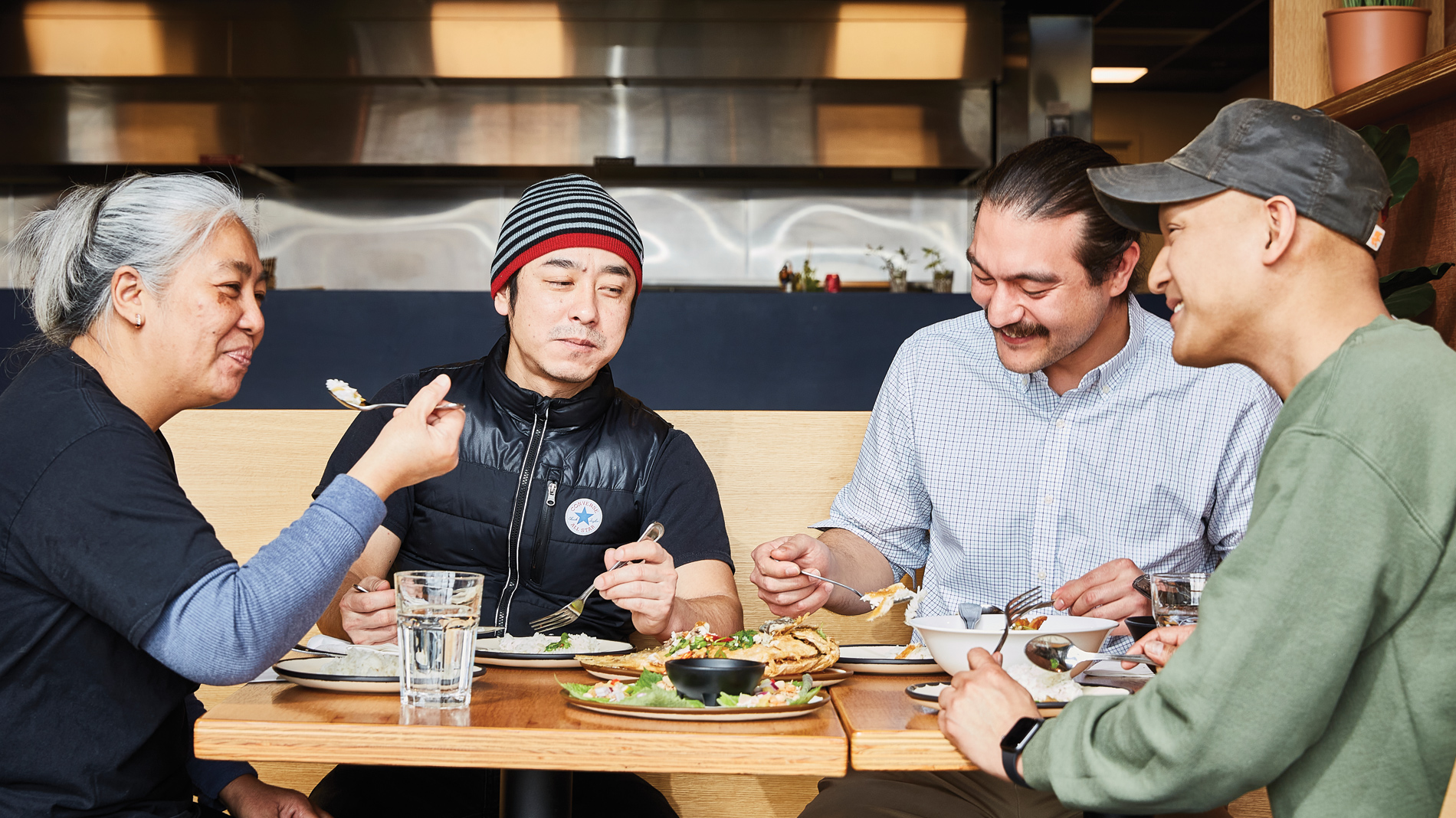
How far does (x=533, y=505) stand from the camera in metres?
1.79

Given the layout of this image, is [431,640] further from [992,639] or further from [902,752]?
[992,639]

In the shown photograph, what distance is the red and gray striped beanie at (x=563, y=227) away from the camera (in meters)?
1.81

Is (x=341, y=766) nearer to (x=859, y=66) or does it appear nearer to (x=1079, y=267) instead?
(x=1079, y=267)

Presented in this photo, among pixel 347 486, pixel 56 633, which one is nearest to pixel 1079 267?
pixel 347 486

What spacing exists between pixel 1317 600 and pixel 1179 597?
37 cm

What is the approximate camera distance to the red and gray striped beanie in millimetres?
1813

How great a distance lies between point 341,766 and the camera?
5.34 feet

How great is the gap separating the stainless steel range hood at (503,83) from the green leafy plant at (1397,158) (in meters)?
4.27

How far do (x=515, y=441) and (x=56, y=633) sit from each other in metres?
0.77

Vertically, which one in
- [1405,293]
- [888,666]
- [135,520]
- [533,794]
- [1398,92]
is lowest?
[533,794]

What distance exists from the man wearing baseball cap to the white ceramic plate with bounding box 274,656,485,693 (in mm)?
587

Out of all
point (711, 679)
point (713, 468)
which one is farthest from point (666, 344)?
point (711, 679)

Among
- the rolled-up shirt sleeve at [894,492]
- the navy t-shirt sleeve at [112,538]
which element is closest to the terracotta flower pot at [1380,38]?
the rolled-up shirt sleeve at [894,492]

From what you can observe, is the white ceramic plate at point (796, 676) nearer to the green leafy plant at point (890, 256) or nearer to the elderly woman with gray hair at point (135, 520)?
the elderly woman with gray hair at point (135, 520)
